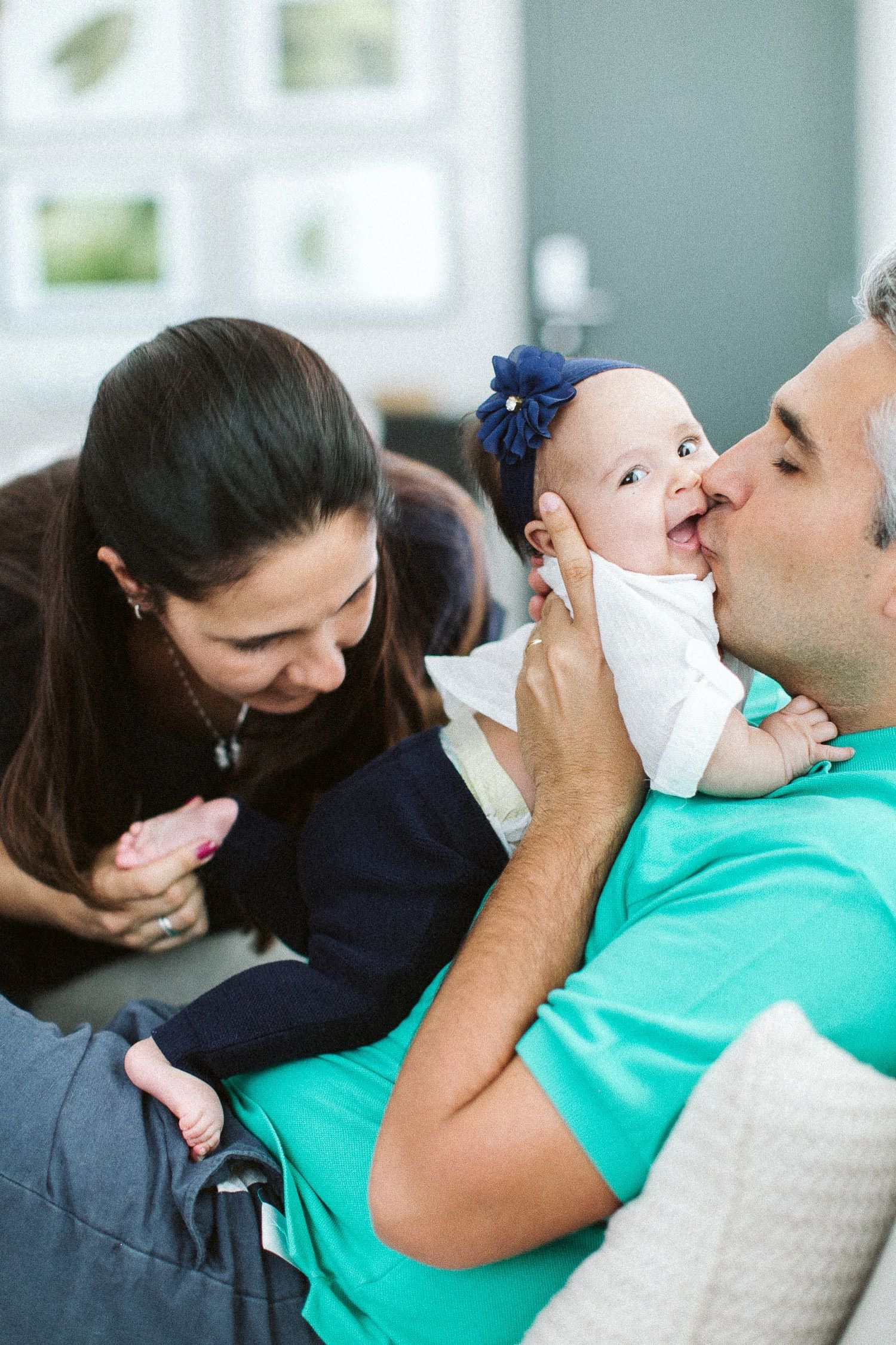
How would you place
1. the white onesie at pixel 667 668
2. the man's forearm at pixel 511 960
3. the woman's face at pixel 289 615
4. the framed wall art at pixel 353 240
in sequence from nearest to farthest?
1. the man's forearm at pixel 511 960
2. the white onesie at pixel 667 668
3. the woman's face at pixel 289 615
4. the framed wall art at pixel 353 240

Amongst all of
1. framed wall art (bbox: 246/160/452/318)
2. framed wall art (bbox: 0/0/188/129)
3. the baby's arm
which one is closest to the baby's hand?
the baby's arm

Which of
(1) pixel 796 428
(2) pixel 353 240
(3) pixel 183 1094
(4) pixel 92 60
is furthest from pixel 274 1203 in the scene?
(4) pixel 92 60

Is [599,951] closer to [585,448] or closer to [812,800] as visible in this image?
[812,800]

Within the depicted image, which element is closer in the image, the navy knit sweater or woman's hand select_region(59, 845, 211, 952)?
the navy knit sweater

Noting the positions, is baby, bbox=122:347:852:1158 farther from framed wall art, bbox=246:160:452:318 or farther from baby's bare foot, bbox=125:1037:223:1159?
framed wall art, bbox=246:160:452:318

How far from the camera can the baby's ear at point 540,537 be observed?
1459mm

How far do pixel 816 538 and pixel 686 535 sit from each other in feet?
0.73

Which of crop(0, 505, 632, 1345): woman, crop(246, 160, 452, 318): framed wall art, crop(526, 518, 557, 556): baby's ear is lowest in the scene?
crop(0, 505, 632, 1345): woman

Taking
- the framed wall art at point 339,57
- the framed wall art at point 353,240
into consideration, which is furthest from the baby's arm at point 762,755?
the framed wall art at point 339,57

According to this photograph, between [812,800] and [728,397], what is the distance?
4.11 meters

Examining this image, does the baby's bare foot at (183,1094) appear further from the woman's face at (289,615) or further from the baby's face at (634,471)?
the baby's face at (634,471)

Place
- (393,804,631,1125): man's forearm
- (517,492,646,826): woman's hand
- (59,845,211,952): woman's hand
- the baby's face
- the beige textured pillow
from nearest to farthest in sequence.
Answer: the beige textured pillow → (393,804,631,1125): man's forearm → (517,492,646,826): woman's hand → the baby's face → (59,845,211,952): woman's hand

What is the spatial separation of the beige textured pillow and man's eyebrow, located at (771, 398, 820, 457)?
59cm

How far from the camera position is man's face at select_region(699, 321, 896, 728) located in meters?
1.16
